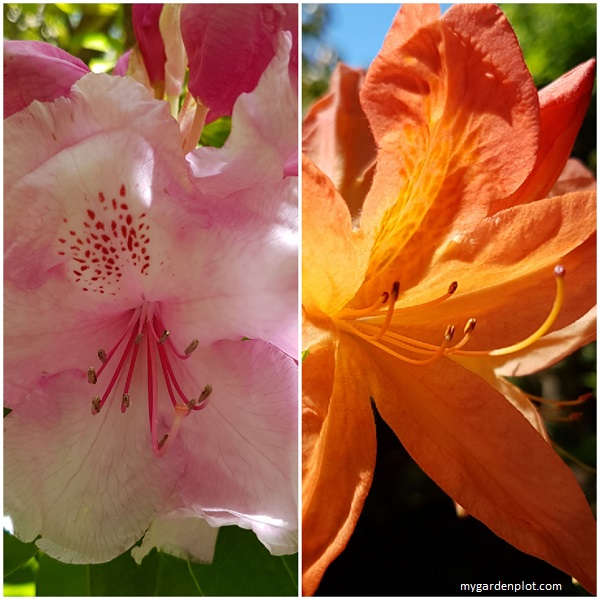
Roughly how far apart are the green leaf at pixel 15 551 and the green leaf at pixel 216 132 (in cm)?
42

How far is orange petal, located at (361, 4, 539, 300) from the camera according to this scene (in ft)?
2.14

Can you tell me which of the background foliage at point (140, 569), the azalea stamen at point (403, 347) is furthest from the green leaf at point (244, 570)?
the azalea stamen at point (403, 347)

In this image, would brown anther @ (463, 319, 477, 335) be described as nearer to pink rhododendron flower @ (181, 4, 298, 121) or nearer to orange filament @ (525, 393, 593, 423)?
orange filament @ (525, 393, 593, 423)

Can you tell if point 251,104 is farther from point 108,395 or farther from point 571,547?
point 571,547

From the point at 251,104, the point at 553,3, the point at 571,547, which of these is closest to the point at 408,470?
the point at 571,547

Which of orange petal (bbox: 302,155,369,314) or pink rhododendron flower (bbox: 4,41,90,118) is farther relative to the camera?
orange petal (bbox: 302,155,369,314)

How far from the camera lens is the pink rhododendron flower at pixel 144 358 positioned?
2.05 ft

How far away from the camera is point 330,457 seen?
695 mm

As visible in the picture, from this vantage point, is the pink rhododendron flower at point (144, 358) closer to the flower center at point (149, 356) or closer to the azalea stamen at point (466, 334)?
the flower center at point (149, 356)

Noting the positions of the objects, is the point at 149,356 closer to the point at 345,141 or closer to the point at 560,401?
the point at 345,141

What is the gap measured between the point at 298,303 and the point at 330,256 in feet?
0.24

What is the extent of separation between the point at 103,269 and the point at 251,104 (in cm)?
21

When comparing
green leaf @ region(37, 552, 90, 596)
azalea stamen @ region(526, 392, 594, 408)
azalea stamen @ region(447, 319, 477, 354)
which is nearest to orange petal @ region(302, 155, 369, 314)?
azalea stamen @ region(447, 319, 477, 354)

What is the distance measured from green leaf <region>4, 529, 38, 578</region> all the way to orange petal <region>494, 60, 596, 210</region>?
55 cm
